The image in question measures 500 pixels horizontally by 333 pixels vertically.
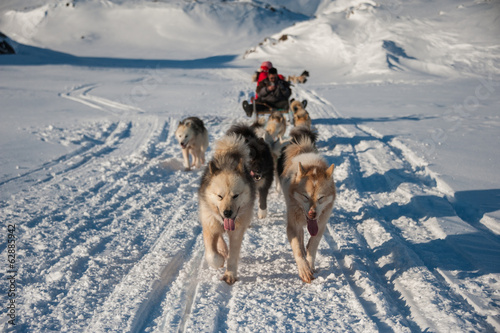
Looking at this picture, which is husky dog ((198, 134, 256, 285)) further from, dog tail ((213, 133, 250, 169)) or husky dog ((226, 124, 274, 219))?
husky dog ((226, 124, 274, 219))

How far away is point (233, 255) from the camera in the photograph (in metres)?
2.88

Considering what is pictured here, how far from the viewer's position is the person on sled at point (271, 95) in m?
8.47

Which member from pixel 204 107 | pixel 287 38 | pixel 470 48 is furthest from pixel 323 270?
pixel 287 38

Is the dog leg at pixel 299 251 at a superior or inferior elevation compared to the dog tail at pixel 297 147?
inferior

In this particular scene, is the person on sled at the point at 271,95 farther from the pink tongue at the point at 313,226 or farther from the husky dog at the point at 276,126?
the pink tongue at the point at 313,226

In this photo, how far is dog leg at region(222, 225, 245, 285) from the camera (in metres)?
2.83

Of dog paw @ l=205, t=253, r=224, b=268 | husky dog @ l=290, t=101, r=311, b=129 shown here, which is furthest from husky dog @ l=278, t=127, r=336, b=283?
husky dog @ l=290, t=101, r=311, b=129

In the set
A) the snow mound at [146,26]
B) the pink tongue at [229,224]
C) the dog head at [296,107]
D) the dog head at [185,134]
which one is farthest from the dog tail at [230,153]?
the snow mound at [146,26]

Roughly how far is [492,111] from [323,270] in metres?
9.60

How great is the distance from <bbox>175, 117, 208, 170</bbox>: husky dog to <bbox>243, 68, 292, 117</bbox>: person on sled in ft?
7.84

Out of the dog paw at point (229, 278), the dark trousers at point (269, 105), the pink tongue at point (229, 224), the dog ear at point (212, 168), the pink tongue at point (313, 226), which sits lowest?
the dog paw at point (229, 278)

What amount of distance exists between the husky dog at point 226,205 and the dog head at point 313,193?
380 millimetres

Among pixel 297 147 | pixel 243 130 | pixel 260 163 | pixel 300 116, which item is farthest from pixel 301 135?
pixel 300 116

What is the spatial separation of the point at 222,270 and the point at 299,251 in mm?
648
